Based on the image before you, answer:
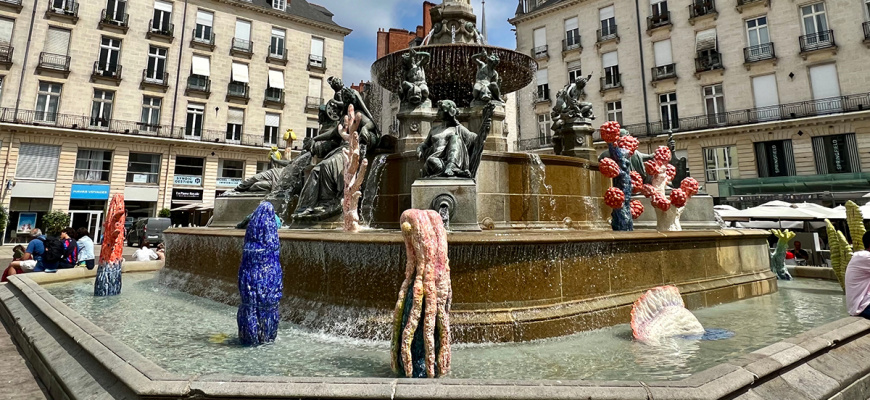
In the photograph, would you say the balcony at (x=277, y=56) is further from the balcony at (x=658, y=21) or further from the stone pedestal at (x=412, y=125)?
the stone pedestal at (x=412, y=125)

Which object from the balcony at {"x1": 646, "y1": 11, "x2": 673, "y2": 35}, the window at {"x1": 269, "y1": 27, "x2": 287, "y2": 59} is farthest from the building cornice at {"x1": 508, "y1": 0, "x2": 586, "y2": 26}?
the window at {"x1": 269, "y1": 27, "x2": 287, "y2": 59}

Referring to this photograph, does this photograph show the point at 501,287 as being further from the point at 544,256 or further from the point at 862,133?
the point at 862,133

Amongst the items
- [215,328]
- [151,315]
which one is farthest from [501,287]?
[151,315]

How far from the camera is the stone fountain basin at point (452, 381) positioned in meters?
2.11

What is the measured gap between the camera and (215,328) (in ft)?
14.1

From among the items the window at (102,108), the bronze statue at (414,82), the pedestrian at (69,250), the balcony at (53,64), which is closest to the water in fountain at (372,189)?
the bronze statue at (414,82)

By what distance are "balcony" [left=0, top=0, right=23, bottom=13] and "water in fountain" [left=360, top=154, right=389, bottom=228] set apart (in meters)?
33.6

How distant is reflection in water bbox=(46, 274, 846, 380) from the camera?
306 cm

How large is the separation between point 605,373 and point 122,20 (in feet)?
127

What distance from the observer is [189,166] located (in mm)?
31531

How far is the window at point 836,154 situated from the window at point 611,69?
1231 centimetres

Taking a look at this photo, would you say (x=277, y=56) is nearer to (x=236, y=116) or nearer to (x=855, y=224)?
(x=236, y=116)

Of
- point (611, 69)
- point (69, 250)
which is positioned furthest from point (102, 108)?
point (611, 69)

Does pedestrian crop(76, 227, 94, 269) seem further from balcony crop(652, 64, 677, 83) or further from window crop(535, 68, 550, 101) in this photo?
balcony crop(652, 64, 677, 83)
